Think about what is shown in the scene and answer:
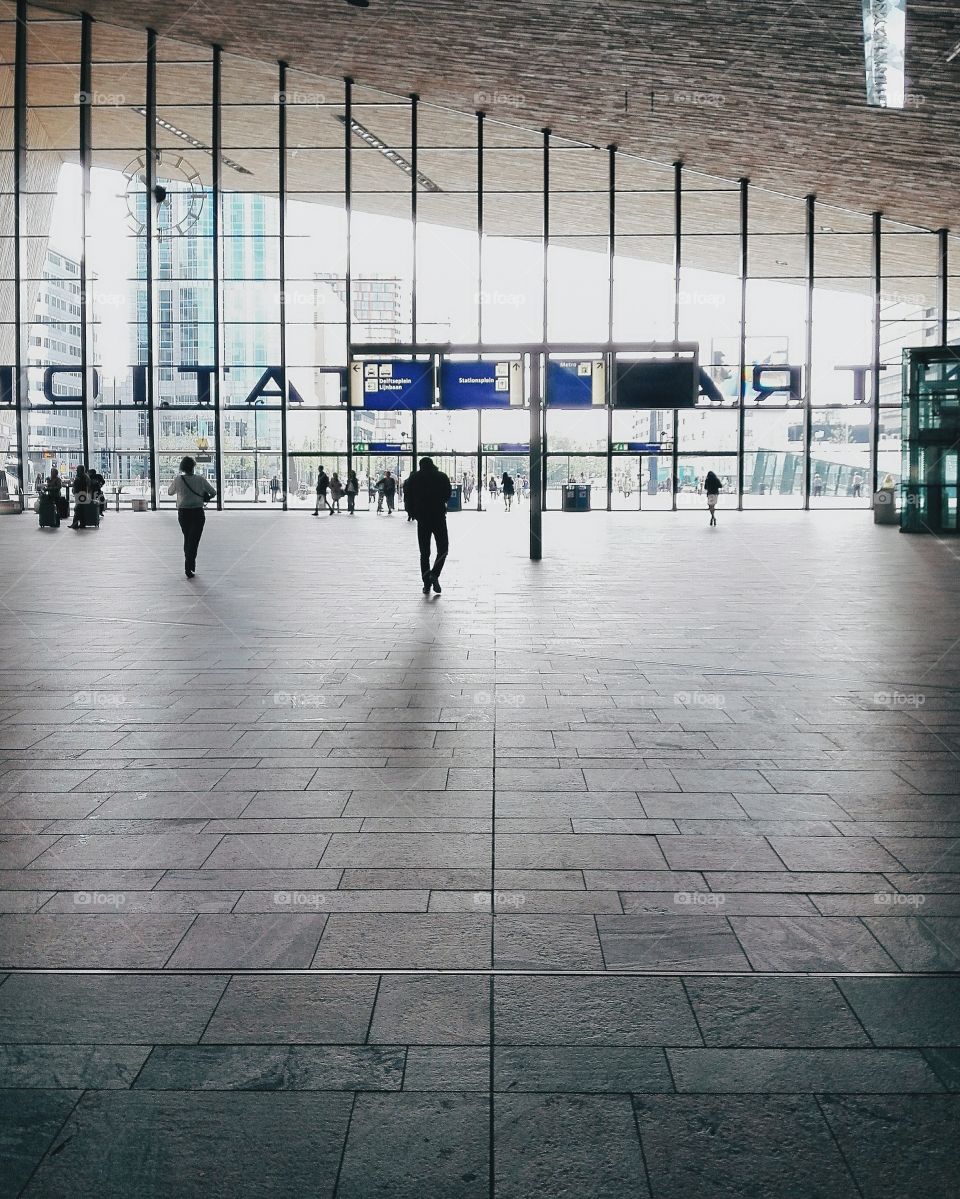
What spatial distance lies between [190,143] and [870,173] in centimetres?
1863

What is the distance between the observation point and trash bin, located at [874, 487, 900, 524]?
1190 inches

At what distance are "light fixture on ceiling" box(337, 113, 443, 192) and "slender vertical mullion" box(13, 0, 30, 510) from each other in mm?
9018

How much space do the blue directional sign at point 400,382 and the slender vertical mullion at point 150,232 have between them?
60.1 ft

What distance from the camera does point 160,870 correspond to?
13.8ft

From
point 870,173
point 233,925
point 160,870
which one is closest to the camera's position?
point 233,925

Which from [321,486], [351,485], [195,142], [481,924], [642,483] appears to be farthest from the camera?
[642,483]

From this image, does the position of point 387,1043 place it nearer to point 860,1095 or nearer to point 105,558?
point 860,1095

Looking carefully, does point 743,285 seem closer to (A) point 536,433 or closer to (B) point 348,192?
(B) point 348,192

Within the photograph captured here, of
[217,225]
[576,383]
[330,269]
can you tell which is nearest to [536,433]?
[576,383]

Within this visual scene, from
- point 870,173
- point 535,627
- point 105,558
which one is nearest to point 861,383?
point 870,173

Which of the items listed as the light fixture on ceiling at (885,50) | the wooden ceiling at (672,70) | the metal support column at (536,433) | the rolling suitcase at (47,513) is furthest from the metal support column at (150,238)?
the light fixture on ceiling at (885,50)

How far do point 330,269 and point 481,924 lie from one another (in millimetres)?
32522

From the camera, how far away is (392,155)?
1351 inches

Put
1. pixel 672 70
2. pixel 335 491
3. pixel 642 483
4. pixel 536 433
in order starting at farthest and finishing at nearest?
pixel 642 483 < pixel 335 491 < pixel 672 70 < pixel 536 433
